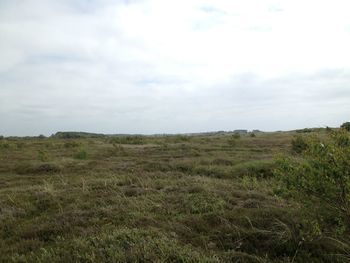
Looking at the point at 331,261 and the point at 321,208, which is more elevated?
the point at 321,208

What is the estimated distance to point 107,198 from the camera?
24.9 feet

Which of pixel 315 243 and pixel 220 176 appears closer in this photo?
pixel 315 243

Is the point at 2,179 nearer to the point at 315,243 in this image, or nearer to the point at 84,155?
the point at 84,155

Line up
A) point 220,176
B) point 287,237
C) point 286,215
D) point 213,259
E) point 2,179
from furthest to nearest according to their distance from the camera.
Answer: point 2,179
point 220,176
point 286,215
point 287,237
point 213,259

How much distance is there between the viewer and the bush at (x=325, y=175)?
4.48 m

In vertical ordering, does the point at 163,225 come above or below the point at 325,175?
below

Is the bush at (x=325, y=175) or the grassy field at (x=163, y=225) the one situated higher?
the bush at (x=325, y=175)

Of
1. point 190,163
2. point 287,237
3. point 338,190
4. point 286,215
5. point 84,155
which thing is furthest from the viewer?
point 84,155

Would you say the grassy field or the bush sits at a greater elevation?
the bush

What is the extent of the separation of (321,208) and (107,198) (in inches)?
180

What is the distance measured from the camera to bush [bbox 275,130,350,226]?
4.48 meters

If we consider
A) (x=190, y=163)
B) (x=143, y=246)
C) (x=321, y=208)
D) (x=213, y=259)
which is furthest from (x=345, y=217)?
(x=190, y=163)

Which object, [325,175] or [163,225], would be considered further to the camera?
[163,225]

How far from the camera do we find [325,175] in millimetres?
4535
